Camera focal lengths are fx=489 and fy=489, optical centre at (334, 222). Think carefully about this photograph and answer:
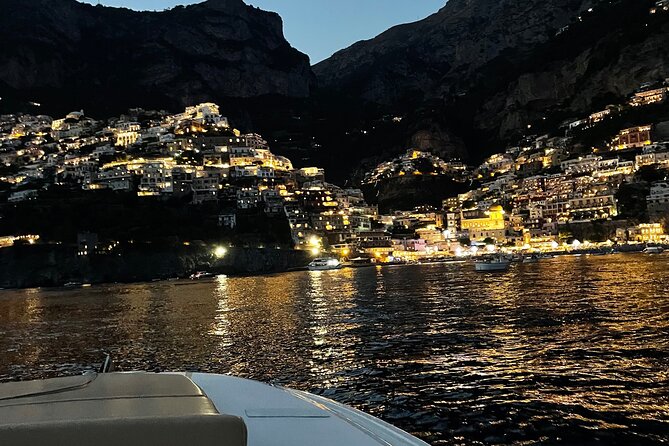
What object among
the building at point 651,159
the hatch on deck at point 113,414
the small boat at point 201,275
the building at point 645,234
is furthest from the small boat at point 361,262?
the hatch on deck at point 113,414

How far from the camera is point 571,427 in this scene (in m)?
7.83

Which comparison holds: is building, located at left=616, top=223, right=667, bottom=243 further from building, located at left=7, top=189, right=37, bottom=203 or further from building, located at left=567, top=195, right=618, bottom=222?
building, located at left=7, top=189, right=37, bottom=203

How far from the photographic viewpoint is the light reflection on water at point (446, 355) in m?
8.38

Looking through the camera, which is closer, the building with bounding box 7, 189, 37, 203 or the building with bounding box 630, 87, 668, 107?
the building with bounding box 7, 189, 37, 203

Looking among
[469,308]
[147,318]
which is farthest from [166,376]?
[147,318]

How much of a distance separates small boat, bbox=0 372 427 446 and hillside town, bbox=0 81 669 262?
100989 mm

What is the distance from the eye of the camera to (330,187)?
15712 centimetres

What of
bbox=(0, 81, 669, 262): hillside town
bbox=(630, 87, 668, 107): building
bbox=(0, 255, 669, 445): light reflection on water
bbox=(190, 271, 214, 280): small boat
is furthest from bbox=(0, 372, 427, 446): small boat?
bbox=(630, 87, 668, 107): building

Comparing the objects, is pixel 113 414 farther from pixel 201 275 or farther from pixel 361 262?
pixel 361 262

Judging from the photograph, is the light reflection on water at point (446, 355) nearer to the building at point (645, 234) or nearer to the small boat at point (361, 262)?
the building at point (645, 234)

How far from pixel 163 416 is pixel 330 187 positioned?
156m

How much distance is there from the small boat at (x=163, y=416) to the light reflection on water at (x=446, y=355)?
216 inches

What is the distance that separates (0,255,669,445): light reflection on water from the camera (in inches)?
330

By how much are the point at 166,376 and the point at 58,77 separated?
228 metres
